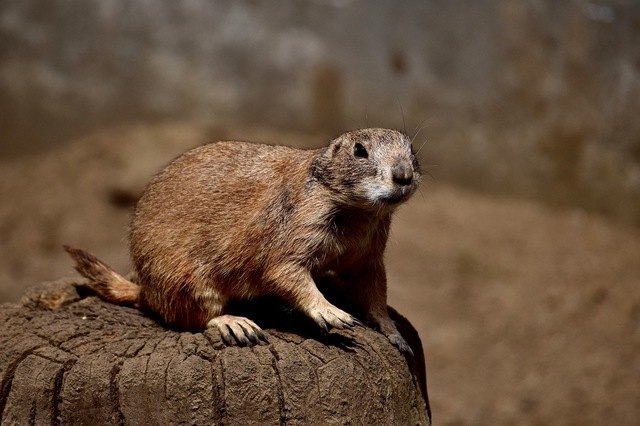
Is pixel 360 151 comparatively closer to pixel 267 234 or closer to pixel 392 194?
pixel 392 194

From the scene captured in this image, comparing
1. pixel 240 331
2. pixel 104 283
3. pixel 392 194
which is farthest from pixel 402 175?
pixel 104 283

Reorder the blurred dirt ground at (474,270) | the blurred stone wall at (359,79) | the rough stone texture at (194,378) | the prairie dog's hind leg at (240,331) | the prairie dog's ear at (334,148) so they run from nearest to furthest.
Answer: the rough stone texture at (194,378), the prairie dog's hind leg at (240,331), the prairie dog's ear at (334,148), the blurred dirt ground at (474,270), the blurred stone wall at (359,79)

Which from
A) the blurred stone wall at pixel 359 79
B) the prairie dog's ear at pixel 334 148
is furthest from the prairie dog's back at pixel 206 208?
the blurred stone wall at pixel 359 79

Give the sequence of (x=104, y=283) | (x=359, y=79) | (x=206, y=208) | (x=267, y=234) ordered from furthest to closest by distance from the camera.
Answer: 1. (x=359, y=79)
2. (x=104, y=283)
3. (x=206, y=208)
4. (x=267, y=234)

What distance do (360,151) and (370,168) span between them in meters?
0.13

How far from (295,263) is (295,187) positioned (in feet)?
1.21

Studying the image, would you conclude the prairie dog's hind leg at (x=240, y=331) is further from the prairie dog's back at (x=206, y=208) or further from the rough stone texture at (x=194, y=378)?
the prairie dog's back at (x=206, y=208)

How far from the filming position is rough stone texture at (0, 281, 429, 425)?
Result: 3281 mm

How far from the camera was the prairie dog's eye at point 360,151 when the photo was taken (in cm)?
372

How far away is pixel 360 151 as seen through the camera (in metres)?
3.74

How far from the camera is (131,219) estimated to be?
4312 mm

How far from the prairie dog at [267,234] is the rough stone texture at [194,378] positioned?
0.45 ft

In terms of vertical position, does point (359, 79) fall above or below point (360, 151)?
above

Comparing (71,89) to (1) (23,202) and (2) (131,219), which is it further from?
(2) (131,219)
